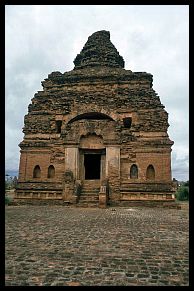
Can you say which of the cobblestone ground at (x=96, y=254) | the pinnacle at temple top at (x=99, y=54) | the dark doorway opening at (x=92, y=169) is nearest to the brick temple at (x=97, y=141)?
the pinnacle at temple top at (x=99, y=54)

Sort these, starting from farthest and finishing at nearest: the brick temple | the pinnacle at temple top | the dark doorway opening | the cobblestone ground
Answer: the pinnacle at temple top < the dark doorway opening < the brick temple < the cobblestone ground

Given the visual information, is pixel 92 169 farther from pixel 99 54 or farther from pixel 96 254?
pixel 96 254

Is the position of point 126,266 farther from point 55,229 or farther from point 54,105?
point 54,105

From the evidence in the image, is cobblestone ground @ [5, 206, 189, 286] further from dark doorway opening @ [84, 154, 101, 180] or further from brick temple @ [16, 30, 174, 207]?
dark doorway opening @ [84, 154, 101, 180]

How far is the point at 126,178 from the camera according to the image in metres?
15.6

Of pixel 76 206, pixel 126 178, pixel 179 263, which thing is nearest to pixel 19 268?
pixel 179 263

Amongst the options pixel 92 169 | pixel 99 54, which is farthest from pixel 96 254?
pixel 99 54

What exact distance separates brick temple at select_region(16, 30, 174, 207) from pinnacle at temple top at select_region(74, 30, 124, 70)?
273 cm

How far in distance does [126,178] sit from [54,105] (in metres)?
6.78

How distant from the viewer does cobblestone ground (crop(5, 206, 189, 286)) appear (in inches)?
161

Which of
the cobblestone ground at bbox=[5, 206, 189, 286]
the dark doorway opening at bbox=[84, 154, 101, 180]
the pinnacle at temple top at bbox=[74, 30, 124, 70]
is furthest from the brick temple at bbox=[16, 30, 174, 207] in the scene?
the cobblestone ground at bbox=[5, 206, 189, 286]

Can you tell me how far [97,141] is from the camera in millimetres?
16453

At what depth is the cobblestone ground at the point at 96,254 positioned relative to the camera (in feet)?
13.4

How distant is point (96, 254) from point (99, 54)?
18.9 meters
